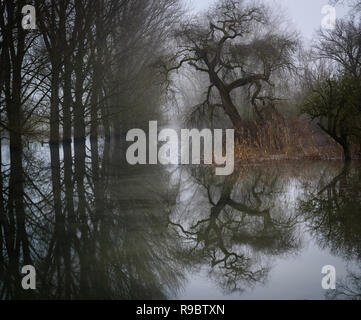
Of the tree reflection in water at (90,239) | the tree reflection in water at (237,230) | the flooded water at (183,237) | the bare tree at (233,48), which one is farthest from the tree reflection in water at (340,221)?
the bare tree at (233,48)

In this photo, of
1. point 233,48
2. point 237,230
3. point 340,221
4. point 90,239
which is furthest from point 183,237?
point 233,48

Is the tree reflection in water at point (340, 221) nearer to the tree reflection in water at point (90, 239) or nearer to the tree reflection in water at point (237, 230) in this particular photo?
the tree reflection in water at point (237, 230)

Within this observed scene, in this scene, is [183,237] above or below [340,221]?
below

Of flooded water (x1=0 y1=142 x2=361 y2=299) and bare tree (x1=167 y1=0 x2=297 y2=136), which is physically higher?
bare tree (x1=167 y1=0 x2=297 y2=136)

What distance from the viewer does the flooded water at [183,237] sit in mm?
3664

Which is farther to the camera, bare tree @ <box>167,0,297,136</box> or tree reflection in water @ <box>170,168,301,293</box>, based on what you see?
bare tree @ <box>167,0,297,136</box>

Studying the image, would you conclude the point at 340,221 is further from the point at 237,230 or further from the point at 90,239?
the point at 90,239

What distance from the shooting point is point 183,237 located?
527 cm

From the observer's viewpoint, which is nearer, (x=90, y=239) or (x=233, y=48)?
(x=90, y=239)

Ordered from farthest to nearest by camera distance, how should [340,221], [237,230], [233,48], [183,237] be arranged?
1. [233,48]
2. [340,221]
3. [237,230]
4. [183,237]

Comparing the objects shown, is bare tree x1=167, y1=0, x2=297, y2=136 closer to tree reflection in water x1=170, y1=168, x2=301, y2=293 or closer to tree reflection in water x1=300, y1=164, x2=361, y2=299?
tree reflection in water x1=300, y1=164, x2=361, y2=299

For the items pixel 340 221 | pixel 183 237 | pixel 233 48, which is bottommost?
pixel 183 237

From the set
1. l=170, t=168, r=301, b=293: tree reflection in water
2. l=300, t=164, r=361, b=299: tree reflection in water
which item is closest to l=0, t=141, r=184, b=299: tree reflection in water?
l=170, t=168, r=301, b=293: tree reflection in water

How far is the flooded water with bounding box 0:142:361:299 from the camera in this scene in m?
3.66
